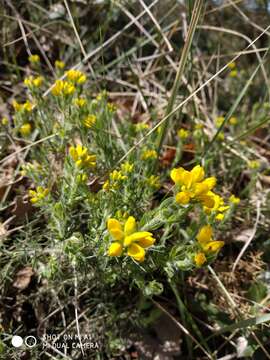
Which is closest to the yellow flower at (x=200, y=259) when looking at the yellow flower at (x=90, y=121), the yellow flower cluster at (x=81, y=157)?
the yellow flower cluster at (x=81, y=157)

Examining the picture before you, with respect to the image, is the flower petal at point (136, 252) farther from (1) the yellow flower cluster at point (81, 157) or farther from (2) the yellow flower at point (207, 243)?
(1) the yellow flower cluster at point (81, 157)

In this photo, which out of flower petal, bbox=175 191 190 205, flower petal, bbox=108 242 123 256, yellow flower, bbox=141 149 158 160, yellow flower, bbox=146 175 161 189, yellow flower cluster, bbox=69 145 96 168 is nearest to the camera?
flower petal, bbox=108 242 123 256

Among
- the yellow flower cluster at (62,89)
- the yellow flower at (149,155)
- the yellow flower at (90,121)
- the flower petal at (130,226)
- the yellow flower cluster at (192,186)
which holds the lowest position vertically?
the yellow flower at (149,155)

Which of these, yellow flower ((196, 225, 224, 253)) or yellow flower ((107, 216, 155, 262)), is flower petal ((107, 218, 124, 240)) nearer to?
yellow flower ((107, 216, 155, 262))

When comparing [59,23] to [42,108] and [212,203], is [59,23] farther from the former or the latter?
[212,203]

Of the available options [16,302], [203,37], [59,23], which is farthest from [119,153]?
[203,37]

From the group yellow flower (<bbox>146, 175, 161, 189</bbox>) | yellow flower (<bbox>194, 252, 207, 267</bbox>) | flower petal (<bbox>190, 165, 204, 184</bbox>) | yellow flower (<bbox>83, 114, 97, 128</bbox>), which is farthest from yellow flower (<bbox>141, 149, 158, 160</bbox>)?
yellow flower (<bbox>194, 252, 207, 267</bbox>)

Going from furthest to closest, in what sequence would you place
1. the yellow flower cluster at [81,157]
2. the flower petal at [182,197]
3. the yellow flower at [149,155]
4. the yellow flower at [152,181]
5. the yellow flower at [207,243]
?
the yellow flower at [149,155]
the yellow flower at [152,181]
the yellow flower cluster at [81,157]
the yellow flower at [207,243]
the flower petal at [182,197]
